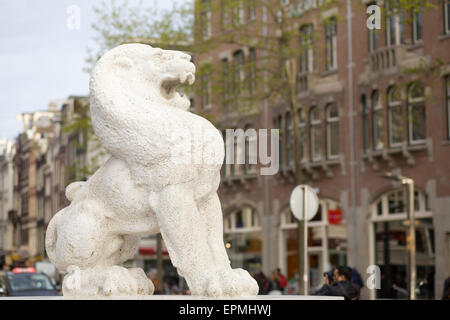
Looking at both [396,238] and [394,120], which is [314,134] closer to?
[394,120]

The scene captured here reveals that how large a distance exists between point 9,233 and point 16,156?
21.5ft

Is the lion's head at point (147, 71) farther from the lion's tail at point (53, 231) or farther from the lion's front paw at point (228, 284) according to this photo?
the lion's front paw at point (228, 284)

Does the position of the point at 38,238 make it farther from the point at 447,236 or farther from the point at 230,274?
the point at 230,274

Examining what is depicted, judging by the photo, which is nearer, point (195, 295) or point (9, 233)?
point (195, 295)

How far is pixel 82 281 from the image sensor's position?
17.9 feet

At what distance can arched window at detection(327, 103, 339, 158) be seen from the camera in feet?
96.1

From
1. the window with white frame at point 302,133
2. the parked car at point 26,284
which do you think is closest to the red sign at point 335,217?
the window with white frame at point 302,133

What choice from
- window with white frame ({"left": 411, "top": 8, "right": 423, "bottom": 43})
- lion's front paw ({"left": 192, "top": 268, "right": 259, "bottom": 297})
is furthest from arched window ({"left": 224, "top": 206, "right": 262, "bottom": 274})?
lion's front paw ({"left": 192, "top": 268, "right": 259, "bottom": 297})

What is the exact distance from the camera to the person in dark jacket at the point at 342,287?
9625 mm

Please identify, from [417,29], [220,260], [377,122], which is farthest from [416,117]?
[220,260]

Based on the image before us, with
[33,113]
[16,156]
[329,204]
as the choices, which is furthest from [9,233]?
[329,204]

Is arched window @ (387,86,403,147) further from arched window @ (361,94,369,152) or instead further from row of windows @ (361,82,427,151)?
arched window @ (361,94,369,152)

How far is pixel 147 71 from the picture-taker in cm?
562
